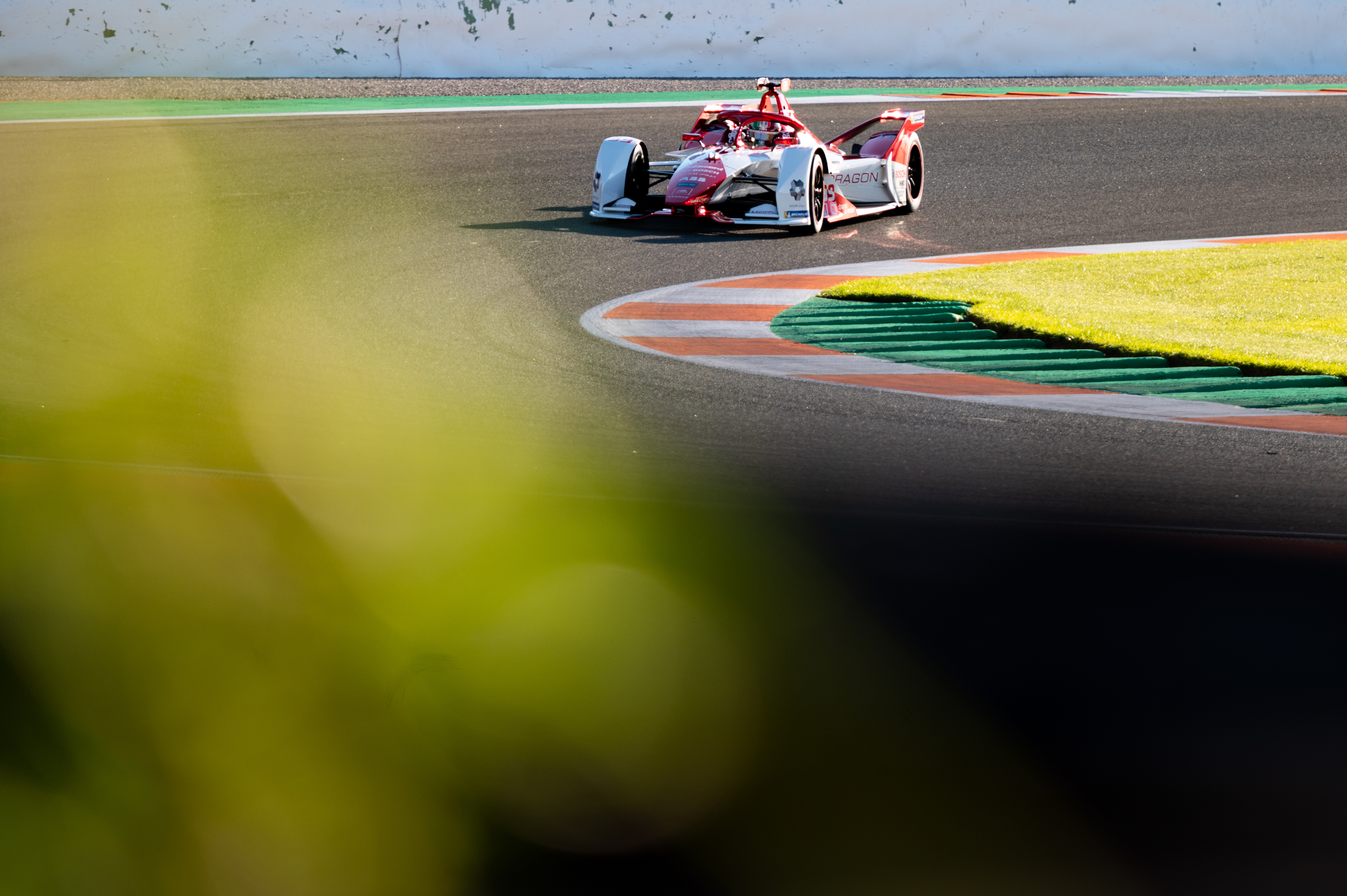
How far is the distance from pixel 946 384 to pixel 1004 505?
70.9 inches

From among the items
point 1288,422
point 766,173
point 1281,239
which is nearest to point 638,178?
point 766,173

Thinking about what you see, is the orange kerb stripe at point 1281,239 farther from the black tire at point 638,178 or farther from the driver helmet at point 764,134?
the black tire at point 638,178

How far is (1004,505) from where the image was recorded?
407 centimetres

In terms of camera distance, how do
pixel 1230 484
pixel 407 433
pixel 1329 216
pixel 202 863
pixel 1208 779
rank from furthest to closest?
pixel 1329 216, pixel 407 433, pixel 1230 484, pixel 1208 779, pixel 202 863

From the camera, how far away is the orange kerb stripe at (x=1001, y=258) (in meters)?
9.55

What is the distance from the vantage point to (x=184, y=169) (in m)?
12.8

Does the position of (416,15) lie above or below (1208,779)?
above

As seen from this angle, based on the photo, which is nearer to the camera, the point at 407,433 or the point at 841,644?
the point at 841,644

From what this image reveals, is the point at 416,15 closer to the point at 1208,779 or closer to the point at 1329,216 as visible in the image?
the point at 1329,216

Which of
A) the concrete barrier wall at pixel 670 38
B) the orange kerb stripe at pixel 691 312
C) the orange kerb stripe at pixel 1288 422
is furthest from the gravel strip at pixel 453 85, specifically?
the orange kerb stripe at pixel 1288 422

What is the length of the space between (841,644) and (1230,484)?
6.10 feet

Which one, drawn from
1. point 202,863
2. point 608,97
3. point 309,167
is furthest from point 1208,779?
point 608,97

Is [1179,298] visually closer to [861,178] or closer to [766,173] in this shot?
[861,178]

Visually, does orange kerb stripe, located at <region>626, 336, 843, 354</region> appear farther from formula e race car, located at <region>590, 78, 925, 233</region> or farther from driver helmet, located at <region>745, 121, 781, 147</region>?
driver helmet, located at <region>745, 121, 781, 147</region>
